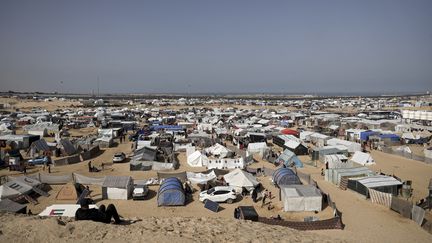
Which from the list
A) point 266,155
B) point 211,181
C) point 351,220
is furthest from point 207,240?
point 266,155

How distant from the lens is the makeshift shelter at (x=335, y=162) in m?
24.7

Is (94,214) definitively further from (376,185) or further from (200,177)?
(376,185)

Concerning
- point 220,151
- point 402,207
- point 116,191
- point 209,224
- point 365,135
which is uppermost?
point 209,224

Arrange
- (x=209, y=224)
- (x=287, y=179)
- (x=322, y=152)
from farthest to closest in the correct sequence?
(x=322, y=152) < (x=287, y=179) < (x=209, y=224)

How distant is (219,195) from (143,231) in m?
8.17

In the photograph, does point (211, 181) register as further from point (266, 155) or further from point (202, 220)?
point (266, 155)

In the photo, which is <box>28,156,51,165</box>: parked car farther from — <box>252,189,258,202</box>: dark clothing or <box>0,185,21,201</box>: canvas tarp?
<box>252,189,258,202</box>: dark clothing

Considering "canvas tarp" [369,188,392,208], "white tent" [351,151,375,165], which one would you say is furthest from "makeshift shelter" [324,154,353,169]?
"canvas tarp" [369,188,392,208]

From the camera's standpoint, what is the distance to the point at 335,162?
83.0 feet

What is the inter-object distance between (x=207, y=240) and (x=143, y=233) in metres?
2.01

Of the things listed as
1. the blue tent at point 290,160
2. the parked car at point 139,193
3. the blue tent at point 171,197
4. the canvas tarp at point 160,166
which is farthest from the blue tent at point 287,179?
the canvas tarp at point 160,166

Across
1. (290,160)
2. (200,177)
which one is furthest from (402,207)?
(200,177)

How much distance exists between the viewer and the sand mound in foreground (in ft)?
31.9

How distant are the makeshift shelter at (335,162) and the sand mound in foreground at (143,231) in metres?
14.0
